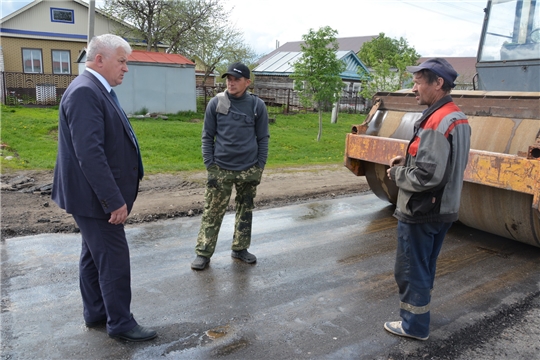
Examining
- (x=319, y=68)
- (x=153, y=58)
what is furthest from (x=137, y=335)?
(x=153, y=58)

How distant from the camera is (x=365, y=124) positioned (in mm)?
6293

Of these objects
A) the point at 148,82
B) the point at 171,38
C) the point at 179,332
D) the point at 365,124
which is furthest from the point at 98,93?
the point at 171,38

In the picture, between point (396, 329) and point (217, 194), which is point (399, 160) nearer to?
point (396, 329)

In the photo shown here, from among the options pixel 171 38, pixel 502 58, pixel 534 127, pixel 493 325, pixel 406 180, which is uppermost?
pixel 171 38

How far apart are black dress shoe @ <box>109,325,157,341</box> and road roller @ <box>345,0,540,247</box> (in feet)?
11.3

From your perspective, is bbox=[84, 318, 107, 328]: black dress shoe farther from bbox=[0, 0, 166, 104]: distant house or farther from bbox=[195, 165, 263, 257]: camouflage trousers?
bbox=[0, 0, 166, 104]: distant house

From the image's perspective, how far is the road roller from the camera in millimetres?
4582

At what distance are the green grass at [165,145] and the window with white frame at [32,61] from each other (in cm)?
1018

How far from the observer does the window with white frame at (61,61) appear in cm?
2819

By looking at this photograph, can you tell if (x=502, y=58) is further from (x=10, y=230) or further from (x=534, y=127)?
(x=10, y=230)

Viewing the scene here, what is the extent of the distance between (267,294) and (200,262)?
2.72 ft

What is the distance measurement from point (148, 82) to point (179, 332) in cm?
1777

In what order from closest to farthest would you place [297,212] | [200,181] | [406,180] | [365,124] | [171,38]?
[406,180] < [365,124] < [297,212] < [200,181] < [171,38]

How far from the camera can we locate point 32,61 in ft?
91.1
